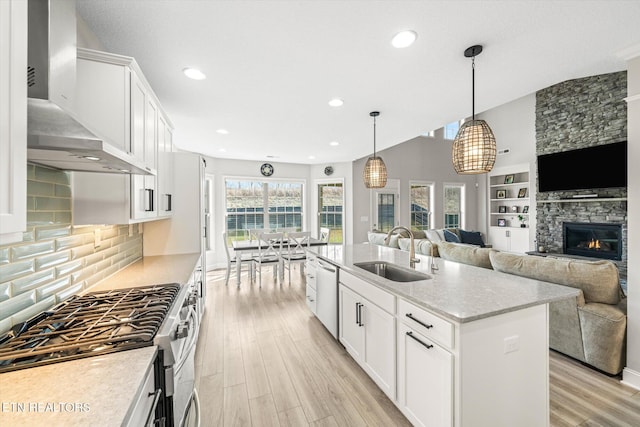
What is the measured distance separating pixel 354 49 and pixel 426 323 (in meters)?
1.93

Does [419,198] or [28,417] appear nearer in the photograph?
[28,417]

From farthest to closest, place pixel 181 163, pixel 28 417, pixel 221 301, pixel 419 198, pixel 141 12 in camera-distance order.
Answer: pixel 419 198, pixel 221 301, pixel 181 163, pixel 141 12, pixel 28 417

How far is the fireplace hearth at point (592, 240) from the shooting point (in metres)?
4.49

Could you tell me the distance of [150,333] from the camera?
A: 1.07m

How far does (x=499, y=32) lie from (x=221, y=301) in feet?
14.2

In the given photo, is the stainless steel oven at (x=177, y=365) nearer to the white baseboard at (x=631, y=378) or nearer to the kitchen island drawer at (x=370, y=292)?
the kitchen island drawer at (x=370, y=292)

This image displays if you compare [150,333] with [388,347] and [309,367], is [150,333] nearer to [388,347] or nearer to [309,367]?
[388,347]

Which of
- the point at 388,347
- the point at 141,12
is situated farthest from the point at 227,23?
the point at 388,347

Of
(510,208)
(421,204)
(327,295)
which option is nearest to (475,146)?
(327,295)

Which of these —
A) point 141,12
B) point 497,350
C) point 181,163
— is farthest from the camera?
point 181,163

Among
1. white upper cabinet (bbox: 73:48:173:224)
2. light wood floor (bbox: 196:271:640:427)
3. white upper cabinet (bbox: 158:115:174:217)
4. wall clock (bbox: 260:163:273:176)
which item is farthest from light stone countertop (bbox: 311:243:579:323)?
wall clock (bbox: 260:163:273:176)

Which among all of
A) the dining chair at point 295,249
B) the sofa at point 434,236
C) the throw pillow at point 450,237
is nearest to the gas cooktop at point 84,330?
the dining chair at point 295,249

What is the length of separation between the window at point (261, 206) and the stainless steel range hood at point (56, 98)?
5002mm

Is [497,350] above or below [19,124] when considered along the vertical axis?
below
